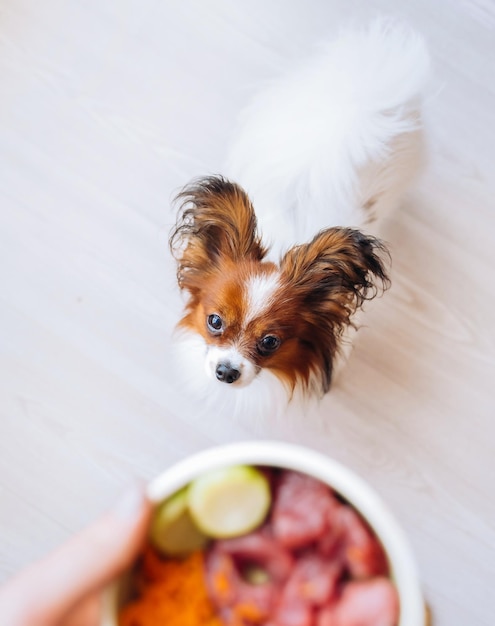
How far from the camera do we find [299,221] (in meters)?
1.75

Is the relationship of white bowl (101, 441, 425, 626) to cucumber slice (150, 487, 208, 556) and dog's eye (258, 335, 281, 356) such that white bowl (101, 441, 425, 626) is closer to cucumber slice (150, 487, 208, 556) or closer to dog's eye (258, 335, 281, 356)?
cucumber slice (150, 487, 208, 556)

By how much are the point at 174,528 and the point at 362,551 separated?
0.30 metres

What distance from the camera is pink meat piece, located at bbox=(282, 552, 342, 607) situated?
0.94 meters

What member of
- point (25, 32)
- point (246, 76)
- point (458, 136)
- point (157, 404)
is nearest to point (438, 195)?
point (458, 136)

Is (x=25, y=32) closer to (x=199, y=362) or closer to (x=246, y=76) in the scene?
(x=246, y=76)

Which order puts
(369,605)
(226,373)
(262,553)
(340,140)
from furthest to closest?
(340,140) → (226,373) → (262,553) → (369,605)

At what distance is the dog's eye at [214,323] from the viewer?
1.61m

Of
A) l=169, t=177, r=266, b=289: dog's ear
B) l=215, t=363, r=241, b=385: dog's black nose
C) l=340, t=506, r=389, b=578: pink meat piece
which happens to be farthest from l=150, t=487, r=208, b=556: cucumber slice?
l=169, t=177, r=266, b=289: dog's ear

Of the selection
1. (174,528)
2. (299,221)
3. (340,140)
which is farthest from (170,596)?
(340,140)

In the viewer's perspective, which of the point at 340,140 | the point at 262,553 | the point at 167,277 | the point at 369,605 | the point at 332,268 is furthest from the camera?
the point at 167,277

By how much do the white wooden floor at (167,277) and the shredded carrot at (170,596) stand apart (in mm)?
1044

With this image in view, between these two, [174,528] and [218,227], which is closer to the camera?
[174,528]

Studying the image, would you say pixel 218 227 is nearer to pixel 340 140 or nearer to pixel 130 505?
pixel 340 140

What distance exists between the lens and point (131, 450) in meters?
2.05
